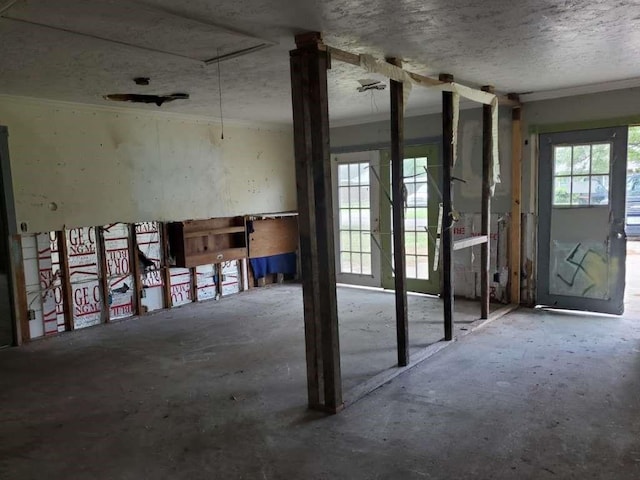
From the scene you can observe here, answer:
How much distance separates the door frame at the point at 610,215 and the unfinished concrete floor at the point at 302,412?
0.47 meters

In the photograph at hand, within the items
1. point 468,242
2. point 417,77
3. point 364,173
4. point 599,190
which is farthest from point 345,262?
point 417,77

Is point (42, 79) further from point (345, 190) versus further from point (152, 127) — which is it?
point (345, 190)

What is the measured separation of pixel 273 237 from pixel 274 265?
480mm

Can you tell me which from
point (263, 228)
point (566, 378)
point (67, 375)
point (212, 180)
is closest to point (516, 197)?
point (566, 378)

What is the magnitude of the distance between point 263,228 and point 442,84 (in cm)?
376

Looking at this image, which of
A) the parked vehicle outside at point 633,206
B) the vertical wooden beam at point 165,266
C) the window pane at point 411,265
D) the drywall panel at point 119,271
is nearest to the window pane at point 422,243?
the window pane at point 411,265

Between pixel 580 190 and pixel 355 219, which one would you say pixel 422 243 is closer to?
pixel 355 219

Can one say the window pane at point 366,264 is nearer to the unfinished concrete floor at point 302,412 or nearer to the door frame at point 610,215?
the door frame at point 610,215

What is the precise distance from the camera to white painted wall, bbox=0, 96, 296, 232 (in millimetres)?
4898

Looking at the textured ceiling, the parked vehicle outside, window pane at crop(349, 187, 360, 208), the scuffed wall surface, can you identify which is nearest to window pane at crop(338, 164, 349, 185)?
window pane at crop(349, 187, 360, 208)

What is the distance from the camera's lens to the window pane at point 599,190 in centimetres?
504

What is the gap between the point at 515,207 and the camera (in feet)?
18.5

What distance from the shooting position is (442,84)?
4.09m

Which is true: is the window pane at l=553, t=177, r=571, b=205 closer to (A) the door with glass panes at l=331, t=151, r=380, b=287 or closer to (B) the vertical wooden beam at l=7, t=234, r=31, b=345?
(A) the door with glass panes at l=331, t=151, r=380, b=287
